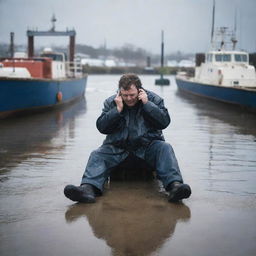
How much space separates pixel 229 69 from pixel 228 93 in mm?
4446

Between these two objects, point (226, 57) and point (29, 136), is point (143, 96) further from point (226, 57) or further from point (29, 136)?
point (226, 57)

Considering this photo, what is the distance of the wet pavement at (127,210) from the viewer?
3.00 m

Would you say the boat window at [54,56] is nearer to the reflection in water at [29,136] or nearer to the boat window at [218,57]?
the reflection in water at [29,136]

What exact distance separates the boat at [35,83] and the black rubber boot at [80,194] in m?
7.97

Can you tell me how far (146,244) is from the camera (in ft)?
9.84

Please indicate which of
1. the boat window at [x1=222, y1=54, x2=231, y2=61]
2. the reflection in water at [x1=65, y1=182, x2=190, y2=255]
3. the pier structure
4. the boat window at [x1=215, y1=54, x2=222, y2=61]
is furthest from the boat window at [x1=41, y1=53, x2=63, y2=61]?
the reflection in water at [x1=65, y1=182, x2=190, y2=255]

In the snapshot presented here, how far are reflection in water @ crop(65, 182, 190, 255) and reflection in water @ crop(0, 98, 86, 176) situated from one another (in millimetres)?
2010

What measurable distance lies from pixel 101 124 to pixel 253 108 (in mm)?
10708

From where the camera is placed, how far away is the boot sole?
12.8 feet

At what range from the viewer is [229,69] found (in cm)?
2102

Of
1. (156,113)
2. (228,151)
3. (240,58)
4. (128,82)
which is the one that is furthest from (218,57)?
(128,82)

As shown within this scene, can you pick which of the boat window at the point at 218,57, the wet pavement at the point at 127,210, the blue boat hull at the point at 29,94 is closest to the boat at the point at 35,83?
the blue boat hull at the point at 29,94

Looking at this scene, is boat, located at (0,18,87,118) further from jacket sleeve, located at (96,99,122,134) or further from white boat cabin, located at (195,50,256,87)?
jacket sleeve, located at (96,99,122,134)

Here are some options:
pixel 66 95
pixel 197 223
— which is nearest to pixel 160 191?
pixel 197 223
